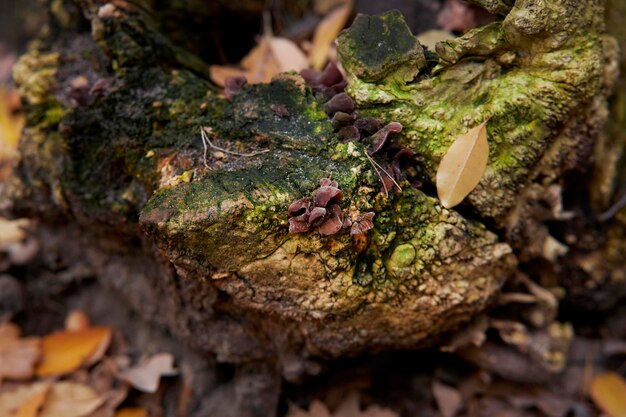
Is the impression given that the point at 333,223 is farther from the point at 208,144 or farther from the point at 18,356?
the point at 18,356

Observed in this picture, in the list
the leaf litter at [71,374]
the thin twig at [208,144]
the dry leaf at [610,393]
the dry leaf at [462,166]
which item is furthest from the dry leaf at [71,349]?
the dry leaf at [610,393]

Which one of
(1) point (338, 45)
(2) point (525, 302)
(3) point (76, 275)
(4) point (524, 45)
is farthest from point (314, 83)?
(3) point (76, 275)

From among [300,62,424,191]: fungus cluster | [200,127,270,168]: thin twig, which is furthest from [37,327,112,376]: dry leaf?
[300,62,424,191]: fungus cluster

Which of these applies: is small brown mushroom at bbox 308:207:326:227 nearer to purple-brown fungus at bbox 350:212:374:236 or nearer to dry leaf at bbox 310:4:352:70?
purple-brown fungus at bbox 350:212:374:236

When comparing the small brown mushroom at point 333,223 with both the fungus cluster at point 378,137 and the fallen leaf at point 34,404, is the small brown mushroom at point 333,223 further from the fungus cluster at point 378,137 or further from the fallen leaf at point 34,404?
the fallen leaf at point 34,404

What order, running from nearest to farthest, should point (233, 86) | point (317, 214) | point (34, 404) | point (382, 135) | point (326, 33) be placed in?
point (317, 214)
point (382, 135)
point (233, 86)
point (34, 404)
point (326, 33)

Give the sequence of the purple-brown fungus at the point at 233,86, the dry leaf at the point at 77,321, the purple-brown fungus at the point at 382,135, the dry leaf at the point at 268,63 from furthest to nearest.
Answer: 1. the dry leaf at the point at 77,321
2. the dry leaf at the point at 268,63
3. the purple-brown fungus at the point at 233,86
4. the purple-brown fungus at the point at 382,135

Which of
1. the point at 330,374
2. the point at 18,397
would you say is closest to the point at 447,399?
the point at 330,374
